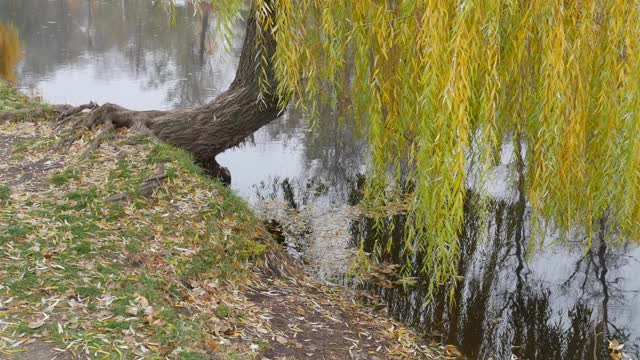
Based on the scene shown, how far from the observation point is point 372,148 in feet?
11.8

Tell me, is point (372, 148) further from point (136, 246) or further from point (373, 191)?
point (136, 246)

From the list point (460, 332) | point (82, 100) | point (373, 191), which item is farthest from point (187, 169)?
point (82, 100)

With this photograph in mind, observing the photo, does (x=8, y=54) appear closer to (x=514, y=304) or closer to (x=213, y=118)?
(x=213, y=118)

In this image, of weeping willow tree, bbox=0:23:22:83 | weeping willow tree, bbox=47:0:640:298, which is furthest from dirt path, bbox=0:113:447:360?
weeping willow tree, bbox=0:23:22:83

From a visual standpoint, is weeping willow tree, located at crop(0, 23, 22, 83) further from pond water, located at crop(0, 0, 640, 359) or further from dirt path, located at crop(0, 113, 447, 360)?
dirt path, located at crop(0, 113, 447, 360)

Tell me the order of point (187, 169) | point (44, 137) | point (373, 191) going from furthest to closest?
point (44, 137) → point (187, 169) → point (373, 191)

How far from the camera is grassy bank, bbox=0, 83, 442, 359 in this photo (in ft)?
9.61

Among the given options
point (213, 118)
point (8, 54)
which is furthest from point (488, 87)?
point (8, 54)

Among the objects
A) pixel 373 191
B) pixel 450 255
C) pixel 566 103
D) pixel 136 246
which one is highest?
pixel 566 103

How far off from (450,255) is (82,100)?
391 inches

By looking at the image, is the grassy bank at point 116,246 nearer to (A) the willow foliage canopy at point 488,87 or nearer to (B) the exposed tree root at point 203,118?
(B) the exposed tree root at point 203,118

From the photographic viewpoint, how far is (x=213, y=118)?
616 centimetres

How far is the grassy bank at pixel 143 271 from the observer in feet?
9.61

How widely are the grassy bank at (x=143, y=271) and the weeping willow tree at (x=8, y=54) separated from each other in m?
7.76
